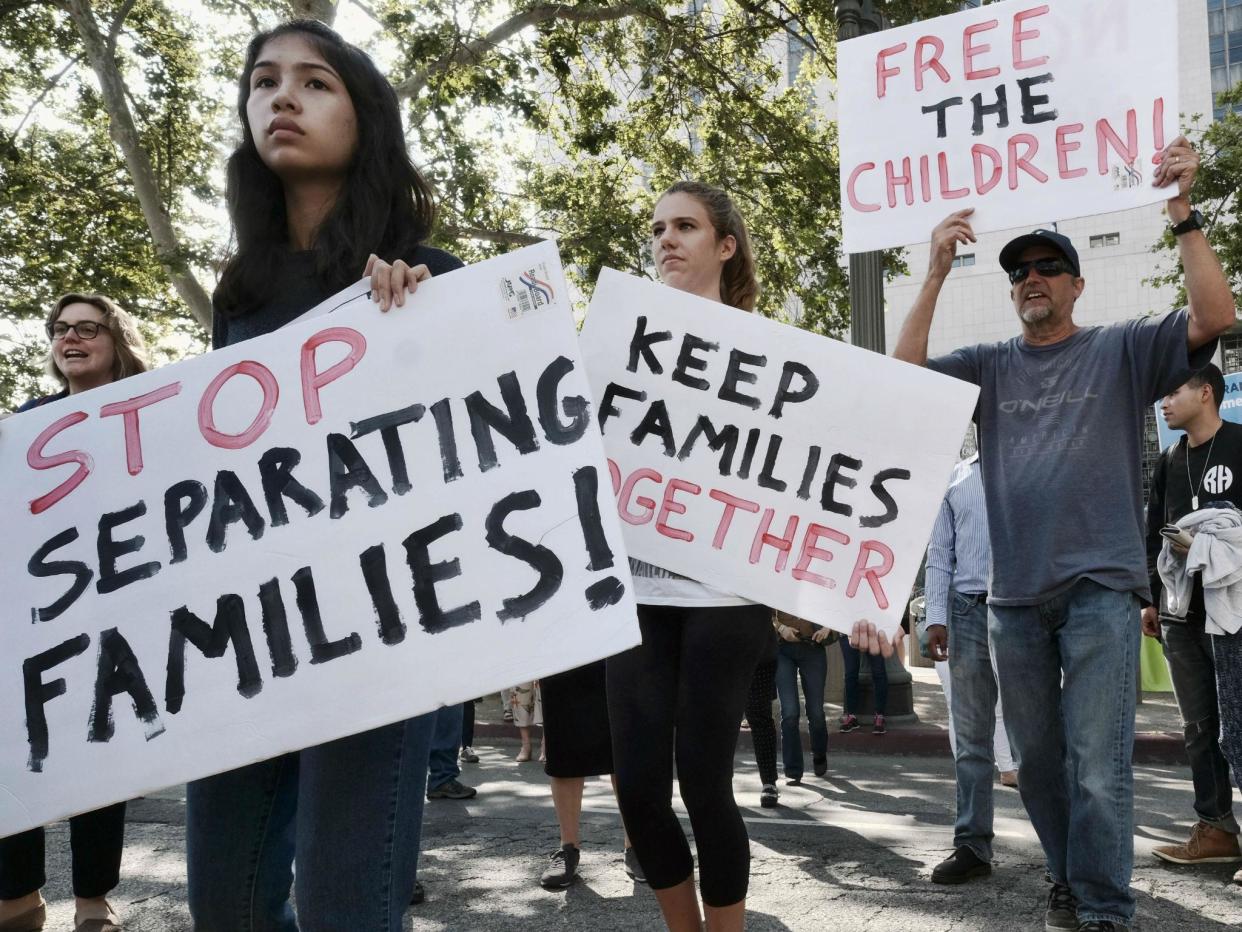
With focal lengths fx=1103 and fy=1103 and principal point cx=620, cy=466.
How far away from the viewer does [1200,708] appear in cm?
439

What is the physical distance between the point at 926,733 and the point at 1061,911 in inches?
231

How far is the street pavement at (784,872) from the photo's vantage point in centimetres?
357

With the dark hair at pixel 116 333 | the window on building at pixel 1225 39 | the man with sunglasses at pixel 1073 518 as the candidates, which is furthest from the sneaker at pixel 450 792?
the window on building at pixel 1225 39

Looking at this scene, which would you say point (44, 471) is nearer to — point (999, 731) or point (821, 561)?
point (821, 561)

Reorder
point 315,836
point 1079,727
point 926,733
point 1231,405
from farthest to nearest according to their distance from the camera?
1. point 926,733
2. point 1231,405
3. point 1079,727
4. point 315,836

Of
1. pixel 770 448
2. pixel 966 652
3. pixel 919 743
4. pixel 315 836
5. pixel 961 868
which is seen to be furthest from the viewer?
pixel 919 743

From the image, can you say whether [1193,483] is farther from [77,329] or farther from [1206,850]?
[77,329]

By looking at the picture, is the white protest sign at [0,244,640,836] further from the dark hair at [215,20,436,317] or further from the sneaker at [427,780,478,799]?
the sneaker at [427,780,478,799]

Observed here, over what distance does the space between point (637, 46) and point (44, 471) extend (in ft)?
41.8

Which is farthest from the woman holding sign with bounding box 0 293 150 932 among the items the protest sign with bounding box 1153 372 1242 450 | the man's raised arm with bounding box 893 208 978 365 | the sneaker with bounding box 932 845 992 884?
the protest sign with bounding box 1153 372 1242 450

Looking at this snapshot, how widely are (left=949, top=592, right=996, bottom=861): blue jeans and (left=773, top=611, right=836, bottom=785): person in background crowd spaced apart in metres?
2.43

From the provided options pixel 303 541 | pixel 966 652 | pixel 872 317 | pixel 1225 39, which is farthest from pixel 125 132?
pixel 1225 39

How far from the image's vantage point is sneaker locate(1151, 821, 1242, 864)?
4207 millimetres

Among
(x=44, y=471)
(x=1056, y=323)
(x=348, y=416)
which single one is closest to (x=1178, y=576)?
(x=1056, y=323)
